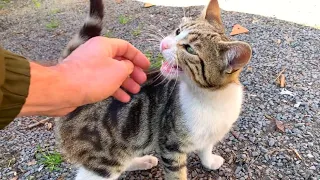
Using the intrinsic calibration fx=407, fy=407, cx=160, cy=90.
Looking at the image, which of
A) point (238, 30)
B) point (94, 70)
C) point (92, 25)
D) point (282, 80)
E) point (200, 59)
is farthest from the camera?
point (238, 30)

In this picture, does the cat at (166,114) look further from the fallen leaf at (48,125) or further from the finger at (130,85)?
the fallen leaf at (48,125)

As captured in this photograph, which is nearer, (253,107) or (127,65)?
(127,65)

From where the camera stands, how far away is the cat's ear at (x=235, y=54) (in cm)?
176

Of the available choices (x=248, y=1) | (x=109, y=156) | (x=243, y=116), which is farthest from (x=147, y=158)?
(x=248, y=1)

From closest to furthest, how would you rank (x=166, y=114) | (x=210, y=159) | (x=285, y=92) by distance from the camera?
1. (x=166, y=114)
2. (x=210, y=159)
3. (x=285, y=92)

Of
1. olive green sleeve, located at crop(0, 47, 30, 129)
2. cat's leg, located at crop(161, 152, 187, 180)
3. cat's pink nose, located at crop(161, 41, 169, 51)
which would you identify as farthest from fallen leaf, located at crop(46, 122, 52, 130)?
olive green sleeve, located at crop(0, 47, 30, 129)

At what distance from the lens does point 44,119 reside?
10.0ft

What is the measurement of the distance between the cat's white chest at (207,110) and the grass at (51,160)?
972 mm

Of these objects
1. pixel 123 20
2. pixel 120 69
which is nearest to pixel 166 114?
pixel 120 69

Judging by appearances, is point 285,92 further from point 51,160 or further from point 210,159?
point 51,160

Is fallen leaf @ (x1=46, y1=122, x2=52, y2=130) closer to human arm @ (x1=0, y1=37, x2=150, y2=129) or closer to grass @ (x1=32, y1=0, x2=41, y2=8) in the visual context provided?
human arm @ (x1=0, y1=37, x2=150, y2=129)

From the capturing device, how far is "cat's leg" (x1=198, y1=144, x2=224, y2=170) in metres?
2.40

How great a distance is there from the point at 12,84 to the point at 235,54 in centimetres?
99

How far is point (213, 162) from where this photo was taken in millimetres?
2457
